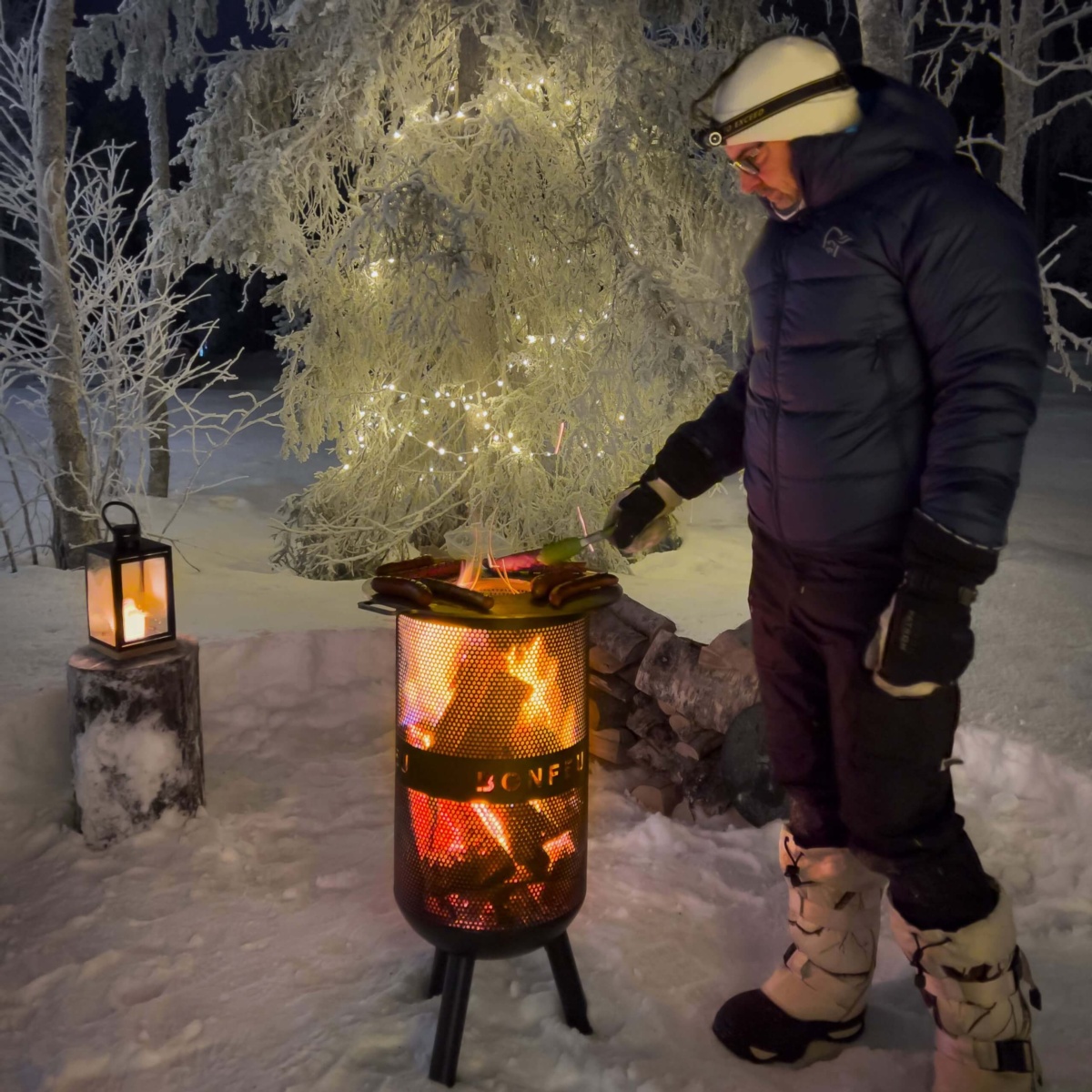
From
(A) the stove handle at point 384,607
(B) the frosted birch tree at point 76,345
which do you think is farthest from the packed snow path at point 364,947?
(B) the frosted birch tree at point 76,345

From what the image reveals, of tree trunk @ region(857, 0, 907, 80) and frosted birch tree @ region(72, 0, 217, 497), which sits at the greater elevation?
frosted birch tree @ region(72, 0, 217, 497)

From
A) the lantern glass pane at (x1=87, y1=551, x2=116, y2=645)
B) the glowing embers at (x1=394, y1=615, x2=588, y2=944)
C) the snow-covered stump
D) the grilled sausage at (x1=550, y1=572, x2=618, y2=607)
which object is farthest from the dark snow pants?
the lantern glass pane at (x1=87, y1=551, x2=116, y2=645)

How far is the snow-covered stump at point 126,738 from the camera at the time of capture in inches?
127

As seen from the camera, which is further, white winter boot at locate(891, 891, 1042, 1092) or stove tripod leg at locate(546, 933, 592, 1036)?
stove tripod leg at locate(546, 933, 592, 1036)

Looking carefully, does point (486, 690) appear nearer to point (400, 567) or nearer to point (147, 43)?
point (400, 567)

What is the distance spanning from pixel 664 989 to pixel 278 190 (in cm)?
506

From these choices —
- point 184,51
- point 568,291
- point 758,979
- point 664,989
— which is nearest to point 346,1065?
point 664,989

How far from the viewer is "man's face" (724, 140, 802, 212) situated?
6.76ft

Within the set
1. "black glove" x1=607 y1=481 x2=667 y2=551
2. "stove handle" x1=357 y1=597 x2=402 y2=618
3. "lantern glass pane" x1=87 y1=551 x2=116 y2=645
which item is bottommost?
"lantern glass pane" x1=87 y1=551 x2=116 y2=645

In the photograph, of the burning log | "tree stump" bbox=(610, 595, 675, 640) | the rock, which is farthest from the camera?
"tree stump" bbox=(610, 595, 675, 640)

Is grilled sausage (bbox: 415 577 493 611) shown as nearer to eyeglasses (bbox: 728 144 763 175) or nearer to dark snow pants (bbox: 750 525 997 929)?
dark snow pants (bbox: 750 525 997 929)

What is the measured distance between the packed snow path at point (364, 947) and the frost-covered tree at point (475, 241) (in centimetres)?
275

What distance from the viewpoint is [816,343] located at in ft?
6.63

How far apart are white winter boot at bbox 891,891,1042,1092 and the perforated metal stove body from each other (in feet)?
2.68
